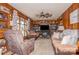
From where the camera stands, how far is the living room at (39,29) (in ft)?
9.57

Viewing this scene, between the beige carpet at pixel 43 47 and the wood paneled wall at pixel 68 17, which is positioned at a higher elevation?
the wood paneled wall at pixel 68 17

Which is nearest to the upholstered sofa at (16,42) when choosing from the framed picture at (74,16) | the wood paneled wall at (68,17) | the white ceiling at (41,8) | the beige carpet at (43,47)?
the beige carpet at (43,47)

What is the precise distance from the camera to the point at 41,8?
3.00 m

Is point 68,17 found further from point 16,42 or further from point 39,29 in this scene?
point 16,42

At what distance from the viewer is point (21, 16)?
9.82 feet

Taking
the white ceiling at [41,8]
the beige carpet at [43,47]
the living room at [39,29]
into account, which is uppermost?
the white ceiling at [41,8]

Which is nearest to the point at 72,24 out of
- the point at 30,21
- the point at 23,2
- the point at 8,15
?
the point at 30,21

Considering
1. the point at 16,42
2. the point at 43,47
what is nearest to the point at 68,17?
the point at 43,47

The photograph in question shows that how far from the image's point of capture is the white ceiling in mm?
2943

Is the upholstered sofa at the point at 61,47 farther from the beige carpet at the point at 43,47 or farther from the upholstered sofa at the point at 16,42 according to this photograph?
the upholstered sofa at the point at 16,42

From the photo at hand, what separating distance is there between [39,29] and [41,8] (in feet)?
1.38

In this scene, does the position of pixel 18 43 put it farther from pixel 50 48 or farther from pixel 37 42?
pixel 50 48

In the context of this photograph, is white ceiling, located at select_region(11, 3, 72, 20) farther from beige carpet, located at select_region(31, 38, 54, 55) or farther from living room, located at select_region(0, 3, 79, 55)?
beige carpet, located at select_region(31, 38, 54, 55)

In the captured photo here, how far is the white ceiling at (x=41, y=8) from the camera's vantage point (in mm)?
2943
